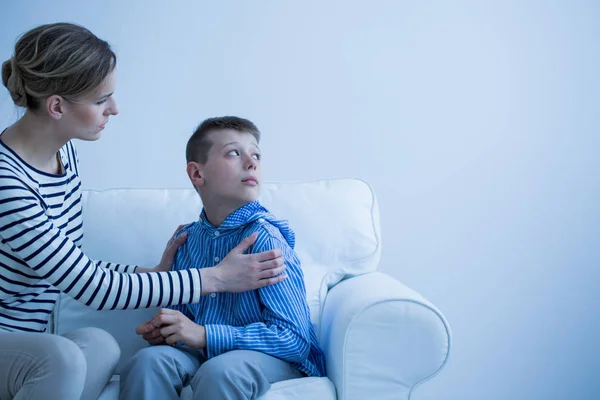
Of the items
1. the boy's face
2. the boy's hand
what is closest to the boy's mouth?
the boy's face

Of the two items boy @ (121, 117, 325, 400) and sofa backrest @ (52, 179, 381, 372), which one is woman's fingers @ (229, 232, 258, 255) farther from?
sofa backrest @ (52, 179, 381, 372)

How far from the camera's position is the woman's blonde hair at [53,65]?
1232mm

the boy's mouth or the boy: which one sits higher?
the boy's mouth

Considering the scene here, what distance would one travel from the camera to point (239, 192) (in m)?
1.47

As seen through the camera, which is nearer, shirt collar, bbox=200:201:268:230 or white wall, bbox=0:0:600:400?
shirt collar, bbox=200:201:268:230

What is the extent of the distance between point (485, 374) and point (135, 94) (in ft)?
4.93

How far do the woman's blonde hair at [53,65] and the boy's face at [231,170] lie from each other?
12.9 inches

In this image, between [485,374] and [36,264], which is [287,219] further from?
[485,374]

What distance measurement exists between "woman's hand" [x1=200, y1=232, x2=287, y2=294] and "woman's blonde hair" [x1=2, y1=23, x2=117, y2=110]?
1.48 feet

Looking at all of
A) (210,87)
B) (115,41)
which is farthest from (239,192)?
(115,41)

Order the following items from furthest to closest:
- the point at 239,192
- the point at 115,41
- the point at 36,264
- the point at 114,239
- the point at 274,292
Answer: the point at 115,41 → the point at 114,239 → the point at 239,192 → the point at 274,292 → the point at 36,264

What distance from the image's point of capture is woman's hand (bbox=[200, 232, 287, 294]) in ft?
4.24

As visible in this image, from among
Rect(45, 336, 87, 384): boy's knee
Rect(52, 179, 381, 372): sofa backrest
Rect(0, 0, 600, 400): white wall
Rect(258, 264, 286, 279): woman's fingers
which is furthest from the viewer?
Rect(0, 0, 600, 400): white wall

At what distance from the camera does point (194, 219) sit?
1.67m
